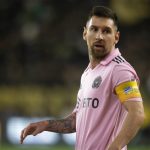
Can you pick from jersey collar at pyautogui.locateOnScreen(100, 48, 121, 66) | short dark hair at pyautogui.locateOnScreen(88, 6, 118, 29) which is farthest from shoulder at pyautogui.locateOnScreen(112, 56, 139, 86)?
short dark hair at pyautogui.locateOnScreen(88, 6, 118, 29)

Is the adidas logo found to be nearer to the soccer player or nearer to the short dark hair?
the soccer player

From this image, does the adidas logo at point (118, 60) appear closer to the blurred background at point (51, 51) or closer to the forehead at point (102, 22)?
the forehead at point (102, 22)

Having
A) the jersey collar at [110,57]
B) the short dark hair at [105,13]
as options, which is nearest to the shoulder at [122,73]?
the jersey collar at [110,57]

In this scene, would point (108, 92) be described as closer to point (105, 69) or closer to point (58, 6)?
point (105, 69)

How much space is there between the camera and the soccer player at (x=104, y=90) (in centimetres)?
457

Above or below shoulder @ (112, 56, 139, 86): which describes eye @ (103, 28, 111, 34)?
above

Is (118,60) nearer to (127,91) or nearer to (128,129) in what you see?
(127,91)

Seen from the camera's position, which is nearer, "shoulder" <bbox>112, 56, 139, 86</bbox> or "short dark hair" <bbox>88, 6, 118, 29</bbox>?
"shoulder" <bbox>112, 56, 139, 86</bbox>

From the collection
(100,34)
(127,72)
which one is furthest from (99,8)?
(127,72)

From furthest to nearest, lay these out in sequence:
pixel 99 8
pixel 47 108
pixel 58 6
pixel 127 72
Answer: pixel 58 6 < pixel 47 108 < pixel 99 8 < pixel 127 72

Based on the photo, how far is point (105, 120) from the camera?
4.76m

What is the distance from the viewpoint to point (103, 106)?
4.75m

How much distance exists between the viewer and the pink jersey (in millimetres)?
4672

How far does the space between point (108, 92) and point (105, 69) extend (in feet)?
0.67
